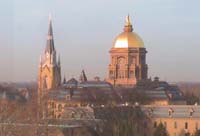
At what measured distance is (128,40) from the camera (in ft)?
186

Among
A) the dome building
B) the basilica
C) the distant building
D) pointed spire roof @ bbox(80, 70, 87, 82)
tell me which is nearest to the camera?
the distant building

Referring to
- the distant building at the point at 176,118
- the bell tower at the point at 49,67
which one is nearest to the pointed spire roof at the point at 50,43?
the bell tower at the point at 49,67

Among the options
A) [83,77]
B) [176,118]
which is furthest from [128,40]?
[176,118]

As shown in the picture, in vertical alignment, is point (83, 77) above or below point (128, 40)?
below

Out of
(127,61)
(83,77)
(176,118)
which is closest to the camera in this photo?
(176,118)

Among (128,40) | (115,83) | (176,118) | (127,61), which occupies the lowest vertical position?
(176,118)

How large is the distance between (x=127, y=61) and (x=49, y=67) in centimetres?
601

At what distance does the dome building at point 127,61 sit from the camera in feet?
185

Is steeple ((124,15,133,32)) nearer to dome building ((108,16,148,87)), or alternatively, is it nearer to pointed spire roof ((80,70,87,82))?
dome building ((108,16,148,87))

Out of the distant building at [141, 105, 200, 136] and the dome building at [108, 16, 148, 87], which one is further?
the dome building at [108, 16, 148, 87]

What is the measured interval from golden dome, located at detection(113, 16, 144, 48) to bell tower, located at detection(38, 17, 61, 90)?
4.60 metres

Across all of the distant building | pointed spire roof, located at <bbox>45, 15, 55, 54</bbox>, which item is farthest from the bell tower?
the distant building

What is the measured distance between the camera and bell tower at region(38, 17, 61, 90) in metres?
57.9

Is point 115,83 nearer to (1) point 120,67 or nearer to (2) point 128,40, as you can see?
(1) point 120,67
